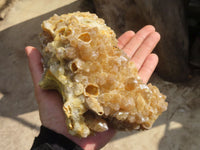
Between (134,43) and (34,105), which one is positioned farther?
(34,105)

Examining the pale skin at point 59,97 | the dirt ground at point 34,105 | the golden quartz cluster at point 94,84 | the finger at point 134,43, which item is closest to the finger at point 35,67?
the pale skin at point 59,97

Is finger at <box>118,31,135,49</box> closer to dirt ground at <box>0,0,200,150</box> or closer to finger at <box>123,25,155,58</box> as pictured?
finger at <box>123,25,155,58</box>

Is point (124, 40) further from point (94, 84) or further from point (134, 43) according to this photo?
point (94, 84)

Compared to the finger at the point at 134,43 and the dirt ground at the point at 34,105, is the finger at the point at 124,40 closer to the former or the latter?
the finger at the point at 134,43

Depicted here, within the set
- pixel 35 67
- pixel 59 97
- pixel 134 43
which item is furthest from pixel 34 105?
pixel 134 43

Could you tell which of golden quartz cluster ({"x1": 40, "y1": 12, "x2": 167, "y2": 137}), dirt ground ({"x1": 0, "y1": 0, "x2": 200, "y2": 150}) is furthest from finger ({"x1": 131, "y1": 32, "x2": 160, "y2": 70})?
dirt ground ({"x1": 0, "y1": 0, "x2": 200, "y2": 150})

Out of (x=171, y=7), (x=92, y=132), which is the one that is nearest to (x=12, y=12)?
(x=171, y=7)

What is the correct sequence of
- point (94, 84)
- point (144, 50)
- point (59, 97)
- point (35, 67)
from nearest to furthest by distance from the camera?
point (94, 84)
point (59, 97)
point (35, 67)
point (144, 50)

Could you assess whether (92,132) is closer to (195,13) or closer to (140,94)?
(140,94)
